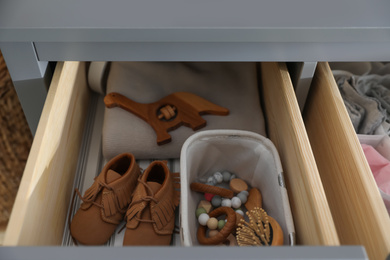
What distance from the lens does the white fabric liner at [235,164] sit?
87cm

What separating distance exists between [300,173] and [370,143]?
295mm

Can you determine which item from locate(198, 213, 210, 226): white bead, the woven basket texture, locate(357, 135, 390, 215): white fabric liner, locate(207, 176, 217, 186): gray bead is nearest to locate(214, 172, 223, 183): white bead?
locate(207, 176, 217, 186): gray bead

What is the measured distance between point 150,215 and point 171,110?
280 millimetres

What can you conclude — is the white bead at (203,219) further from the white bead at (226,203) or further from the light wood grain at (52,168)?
the light wood grain at (52,168)

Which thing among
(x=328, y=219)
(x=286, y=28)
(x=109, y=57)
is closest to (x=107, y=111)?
(x=109, y=57)

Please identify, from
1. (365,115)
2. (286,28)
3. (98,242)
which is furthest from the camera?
(365,115)

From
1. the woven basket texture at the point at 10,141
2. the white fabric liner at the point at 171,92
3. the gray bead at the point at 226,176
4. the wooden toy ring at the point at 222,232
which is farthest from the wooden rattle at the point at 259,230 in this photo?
the woven basket texture at the point at 10,141

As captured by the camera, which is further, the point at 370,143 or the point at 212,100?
the point at 212,100

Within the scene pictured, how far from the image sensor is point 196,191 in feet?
3.26

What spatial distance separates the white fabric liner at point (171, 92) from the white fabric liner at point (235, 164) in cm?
9

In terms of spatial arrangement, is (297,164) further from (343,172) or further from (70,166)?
(70,166)

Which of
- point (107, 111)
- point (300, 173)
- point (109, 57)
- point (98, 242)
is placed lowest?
point (98, 242)

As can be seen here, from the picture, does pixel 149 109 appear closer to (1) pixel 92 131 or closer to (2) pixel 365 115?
(1) pixel 92 131

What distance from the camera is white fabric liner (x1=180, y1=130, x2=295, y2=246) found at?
2.84ft
